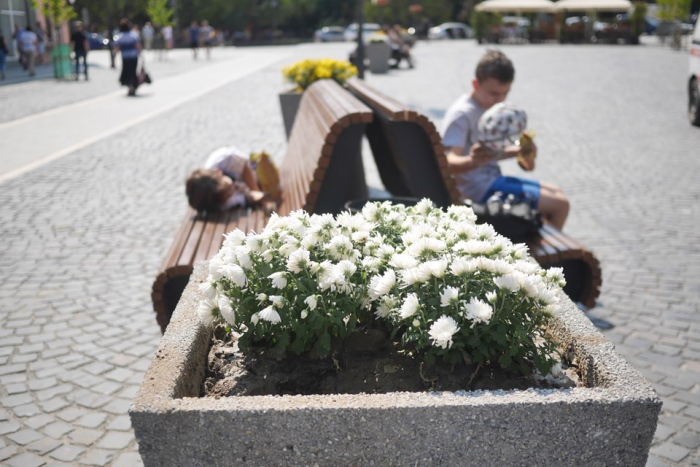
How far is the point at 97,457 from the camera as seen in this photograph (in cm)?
301

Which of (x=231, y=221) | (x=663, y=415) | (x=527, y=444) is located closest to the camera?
(x=527, y=444)

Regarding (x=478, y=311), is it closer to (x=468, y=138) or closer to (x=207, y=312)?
(x=207, y=312)

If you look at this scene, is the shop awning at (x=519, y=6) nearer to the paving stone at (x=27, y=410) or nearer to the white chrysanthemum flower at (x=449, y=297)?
the paving stone at (x=27, y=410)

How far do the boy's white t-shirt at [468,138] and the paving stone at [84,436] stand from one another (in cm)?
252

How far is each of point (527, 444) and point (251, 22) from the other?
225 ft

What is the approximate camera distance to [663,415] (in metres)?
3.29

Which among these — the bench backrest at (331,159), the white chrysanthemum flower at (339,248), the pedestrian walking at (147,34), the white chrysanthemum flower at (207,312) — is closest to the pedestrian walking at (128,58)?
the bench backrest at (331,159)

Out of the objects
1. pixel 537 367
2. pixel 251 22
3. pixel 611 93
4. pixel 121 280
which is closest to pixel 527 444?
pixel 537 367

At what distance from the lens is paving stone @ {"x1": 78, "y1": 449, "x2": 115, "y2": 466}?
2.98m

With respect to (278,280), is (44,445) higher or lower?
lower

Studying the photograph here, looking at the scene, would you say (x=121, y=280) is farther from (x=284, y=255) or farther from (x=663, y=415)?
(x=663, y=415)

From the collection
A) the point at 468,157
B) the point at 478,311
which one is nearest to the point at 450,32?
the point at 468,157

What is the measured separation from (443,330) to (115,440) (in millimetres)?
1887

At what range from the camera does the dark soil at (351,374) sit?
2.15 metres
